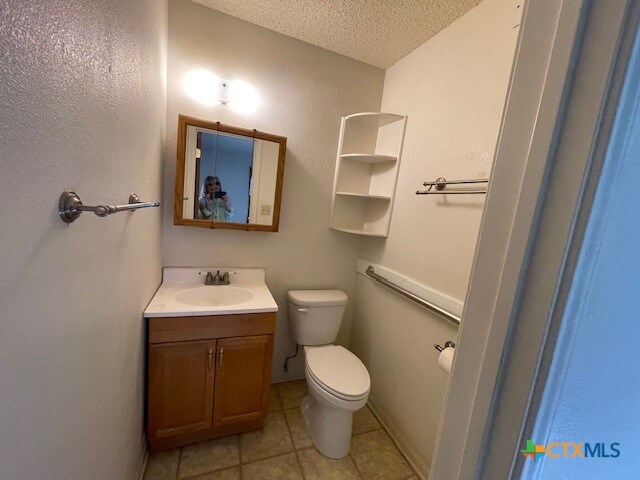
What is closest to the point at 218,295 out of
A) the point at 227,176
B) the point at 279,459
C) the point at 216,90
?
the point at 227,176

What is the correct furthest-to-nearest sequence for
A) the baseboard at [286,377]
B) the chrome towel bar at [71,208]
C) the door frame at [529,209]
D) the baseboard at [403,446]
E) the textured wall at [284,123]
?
1. the baseboard at [286,377]
2. the textured wall at [284,123]
3. the baseboard at [403,446]
4. the chrome towel bar at [71,208]
5. the door frame at [529,209]

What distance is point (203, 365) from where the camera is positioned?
135 cm

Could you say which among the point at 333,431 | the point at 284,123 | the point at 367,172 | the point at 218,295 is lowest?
the point at 333,431

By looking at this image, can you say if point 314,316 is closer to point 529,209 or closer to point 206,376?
point 206,376

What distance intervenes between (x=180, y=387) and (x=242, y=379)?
1.02 feet

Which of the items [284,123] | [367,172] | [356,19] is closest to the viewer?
[356,19]

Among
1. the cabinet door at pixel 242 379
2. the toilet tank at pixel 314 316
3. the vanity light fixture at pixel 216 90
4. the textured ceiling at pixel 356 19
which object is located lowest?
the cabinet door at pixel 242 379

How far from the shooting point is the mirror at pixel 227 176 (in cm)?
151

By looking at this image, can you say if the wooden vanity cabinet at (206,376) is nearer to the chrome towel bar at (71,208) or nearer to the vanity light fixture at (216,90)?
the chrome towel bar at (71,208)

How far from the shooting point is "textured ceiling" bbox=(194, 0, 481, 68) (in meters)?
1.32

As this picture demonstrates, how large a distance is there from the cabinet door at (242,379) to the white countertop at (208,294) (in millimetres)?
181

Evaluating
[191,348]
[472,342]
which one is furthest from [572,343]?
[191,348]

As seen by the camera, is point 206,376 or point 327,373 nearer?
point 206,376

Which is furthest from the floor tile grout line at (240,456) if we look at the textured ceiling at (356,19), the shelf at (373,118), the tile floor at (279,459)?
the textured ceiling at (356,19)
